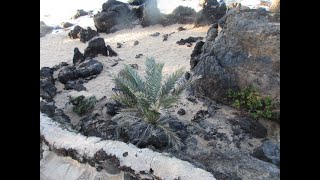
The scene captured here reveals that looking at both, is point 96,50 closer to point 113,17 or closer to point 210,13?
point 113,17

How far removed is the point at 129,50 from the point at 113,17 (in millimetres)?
4629

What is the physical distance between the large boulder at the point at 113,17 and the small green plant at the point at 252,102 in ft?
37.3

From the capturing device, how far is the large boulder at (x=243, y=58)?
8461mm

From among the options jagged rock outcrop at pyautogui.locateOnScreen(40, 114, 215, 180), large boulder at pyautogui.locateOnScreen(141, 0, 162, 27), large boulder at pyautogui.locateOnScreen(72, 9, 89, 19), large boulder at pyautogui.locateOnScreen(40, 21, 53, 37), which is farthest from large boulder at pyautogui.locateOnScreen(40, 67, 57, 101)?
large boulder at pyautogui.locateOnScreen(72, 9, 89, 19)

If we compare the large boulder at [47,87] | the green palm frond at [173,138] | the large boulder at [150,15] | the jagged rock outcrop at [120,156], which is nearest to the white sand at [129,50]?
the large boulder at [47,87]

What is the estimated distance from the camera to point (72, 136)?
264 inches

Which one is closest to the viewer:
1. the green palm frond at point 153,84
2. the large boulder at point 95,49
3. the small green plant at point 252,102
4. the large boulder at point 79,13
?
the green palm frond at point 153,84

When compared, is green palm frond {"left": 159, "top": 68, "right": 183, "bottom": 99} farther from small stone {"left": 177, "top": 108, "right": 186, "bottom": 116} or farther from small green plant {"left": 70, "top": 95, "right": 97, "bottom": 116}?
small green plant {"left": 70, "top": 95, "right": 97, "bottom": 116}

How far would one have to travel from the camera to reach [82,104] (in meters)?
9.42

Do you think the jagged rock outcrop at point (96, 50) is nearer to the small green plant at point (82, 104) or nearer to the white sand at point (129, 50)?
the white sand at point (129, 50)

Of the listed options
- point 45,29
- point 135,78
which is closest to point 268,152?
point 135,78

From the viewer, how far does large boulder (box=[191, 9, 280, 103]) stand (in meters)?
8.46
